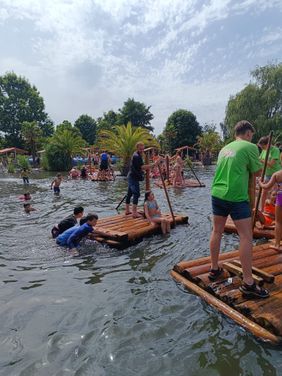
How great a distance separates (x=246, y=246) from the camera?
4016mm

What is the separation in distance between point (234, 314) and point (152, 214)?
4.68 metres

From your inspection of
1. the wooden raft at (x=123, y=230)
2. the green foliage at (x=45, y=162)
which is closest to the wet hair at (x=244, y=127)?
the wooden raft at (x=123, y=230)

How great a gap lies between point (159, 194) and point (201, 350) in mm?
12881

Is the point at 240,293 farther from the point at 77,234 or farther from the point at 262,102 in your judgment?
the point at 262,102

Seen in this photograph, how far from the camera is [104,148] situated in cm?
2558

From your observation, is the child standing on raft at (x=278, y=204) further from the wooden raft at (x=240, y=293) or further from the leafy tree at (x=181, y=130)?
the leafy tree at (x=181, y=130)

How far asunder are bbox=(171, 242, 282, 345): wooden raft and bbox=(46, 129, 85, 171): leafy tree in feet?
98.1

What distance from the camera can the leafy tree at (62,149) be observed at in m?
33.6

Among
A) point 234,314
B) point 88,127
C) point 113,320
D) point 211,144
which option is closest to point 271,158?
point 234,314

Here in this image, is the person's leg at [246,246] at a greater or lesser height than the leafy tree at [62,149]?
lesser

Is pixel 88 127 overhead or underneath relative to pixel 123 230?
overhead

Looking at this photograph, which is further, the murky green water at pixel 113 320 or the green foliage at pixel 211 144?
the green foliage at pixel 211 144

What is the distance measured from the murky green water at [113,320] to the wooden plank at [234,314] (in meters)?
0.09

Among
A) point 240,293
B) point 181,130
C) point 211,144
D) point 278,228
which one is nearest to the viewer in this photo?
point 240,293
